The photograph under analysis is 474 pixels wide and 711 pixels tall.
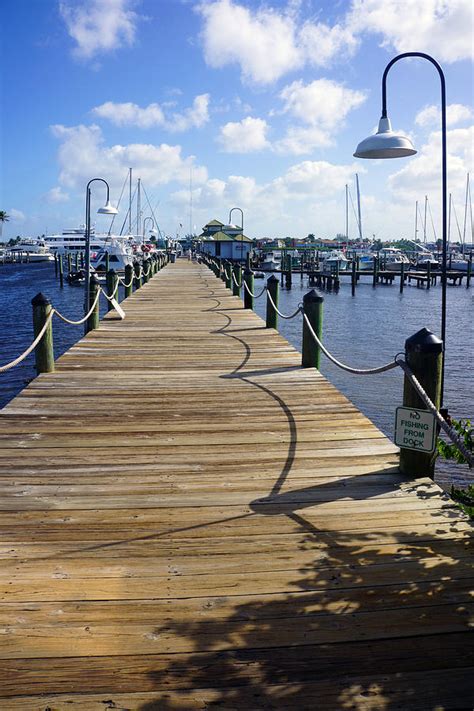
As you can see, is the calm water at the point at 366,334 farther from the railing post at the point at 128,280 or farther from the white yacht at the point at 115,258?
the white yacht at the point at 115,258

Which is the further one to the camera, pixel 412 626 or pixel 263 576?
pixel 263 576

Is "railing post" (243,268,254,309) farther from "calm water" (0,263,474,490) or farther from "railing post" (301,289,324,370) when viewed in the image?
"railing post" (301,289,324,370)

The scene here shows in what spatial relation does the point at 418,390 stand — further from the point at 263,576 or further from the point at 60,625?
the point at 60,625

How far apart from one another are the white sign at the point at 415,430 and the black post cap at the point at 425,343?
0.48m

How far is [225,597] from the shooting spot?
2977 mm

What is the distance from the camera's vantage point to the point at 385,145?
666 cm

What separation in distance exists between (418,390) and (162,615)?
2417 millimetres

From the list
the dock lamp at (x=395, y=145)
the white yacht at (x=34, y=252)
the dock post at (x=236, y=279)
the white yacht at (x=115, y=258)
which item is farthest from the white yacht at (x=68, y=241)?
the dock lamp at (x=395, y=145)

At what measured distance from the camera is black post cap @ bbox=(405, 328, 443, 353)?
4.49 meters

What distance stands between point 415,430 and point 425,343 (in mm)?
662

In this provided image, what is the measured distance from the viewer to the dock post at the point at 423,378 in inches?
176

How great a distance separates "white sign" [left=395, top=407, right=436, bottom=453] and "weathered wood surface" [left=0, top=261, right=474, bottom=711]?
29cm

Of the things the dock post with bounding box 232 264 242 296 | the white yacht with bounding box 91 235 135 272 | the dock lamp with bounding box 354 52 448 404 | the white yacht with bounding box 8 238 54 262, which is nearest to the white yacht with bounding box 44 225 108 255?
the white yacht with bounding box 8 238 54 262

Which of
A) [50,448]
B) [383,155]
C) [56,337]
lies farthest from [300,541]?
[56,337]
